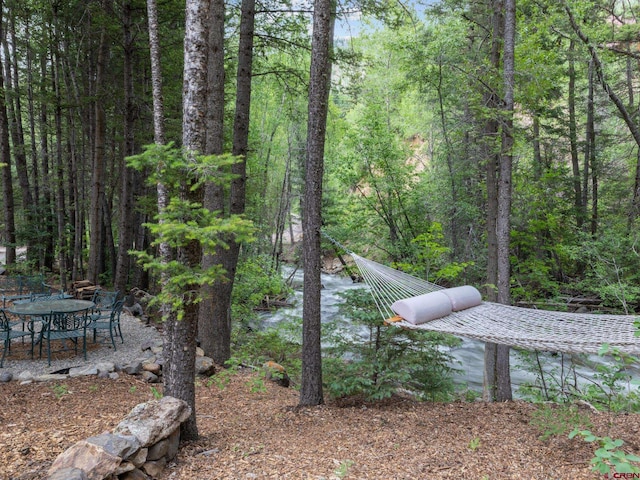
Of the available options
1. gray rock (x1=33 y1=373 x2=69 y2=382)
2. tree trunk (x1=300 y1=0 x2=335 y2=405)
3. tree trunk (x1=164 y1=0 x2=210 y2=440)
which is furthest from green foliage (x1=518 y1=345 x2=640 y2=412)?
gray rock (x1=33 y1=373 x2=69 y2=382)

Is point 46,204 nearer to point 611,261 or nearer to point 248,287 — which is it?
point 248,287

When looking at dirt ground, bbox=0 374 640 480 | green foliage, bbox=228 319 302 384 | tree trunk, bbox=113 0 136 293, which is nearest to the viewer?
dirt ground, bbox=0 374 640 480

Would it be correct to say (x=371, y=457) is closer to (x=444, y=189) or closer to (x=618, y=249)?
(x=618, y=249)

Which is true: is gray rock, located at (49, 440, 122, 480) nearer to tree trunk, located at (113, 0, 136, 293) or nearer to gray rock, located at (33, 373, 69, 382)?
gray rock, located at (33, 373, 69, 382)

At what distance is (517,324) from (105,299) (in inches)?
184

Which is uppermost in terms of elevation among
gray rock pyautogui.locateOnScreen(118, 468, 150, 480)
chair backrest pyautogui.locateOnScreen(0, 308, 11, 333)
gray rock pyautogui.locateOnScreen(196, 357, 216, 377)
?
chair backrest pyautogui.locateOnScreen(0, 308, 11, 333)

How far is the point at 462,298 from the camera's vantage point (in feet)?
11.4

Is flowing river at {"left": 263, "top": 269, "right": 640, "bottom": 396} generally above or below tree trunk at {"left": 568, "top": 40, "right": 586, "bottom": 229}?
below

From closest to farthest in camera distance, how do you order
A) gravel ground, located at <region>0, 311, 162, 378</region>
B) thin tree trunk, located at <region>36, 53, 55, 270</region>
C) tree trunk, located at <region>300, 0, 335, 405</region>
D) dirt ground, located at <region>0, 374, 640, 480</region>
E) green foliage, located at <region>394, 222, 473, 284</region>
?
dirt ground, located at <region>0, 374, 640, 480</region>, tree trunk, located at <region>300, 0, 335, 405</region>, gravel ground, located at <region>0, 311, 162, 378</region>, green foliage, located at <region>394, 222, 473, 284</region>, thin tree trunk, located at <region>36, 53, 55, 270</region>

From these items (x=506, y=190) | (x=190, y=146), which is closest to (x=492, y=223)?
(x=506, y=190)

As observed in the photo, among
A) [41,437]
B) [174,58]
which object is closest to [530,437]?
[41,437]

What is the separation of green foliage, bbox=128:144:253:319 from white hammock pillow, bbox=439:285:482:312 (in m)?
2.01

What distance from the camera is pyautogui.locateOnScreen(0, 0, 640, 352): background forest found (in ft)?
15.9

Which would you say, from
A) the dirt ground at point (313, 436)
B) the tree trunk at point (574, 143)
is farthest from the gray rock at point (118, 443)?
the tree trunk at point (574, 143)
